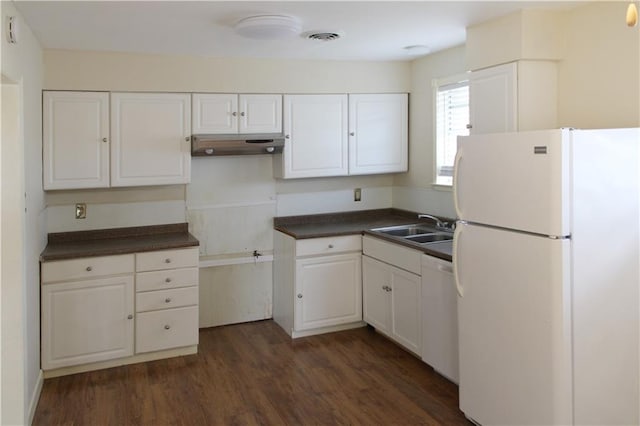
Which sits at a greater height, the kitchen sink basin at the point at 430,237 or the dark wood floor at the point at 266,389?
the kitchen sink basin at the point at 430,237

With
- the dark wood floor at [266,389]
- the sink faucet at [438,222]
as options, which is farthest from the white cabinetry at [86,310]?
the sink faucet at [438,222]

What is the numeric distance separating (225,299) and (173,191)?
3.37 feet

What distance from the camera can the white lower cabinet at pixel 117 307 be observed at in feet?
12.0

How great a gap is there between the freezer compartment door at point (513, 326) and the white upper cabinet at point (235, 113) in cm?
211

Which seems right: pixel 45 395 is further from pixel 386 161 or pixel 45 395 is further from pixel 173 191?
pixel 386 161

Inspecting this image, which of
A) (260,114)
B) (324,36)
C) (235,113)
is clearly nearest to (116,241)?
(235,113)

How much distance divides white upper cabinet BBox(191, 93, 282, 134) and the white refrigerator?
2.17 meters

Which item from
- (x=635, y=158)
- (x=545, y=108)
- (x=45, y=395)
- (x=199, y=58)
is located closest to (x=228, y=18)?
(x=199, y=58)

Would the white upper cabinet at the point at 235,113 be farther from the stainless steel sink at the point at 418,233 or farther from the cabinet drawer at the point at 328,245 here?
the stainless steel sink at the point at 418,233

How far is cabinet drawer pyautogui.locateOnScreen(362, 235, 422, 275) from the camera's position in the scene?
3730 millimetres

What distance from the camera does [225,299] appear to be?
15.5ft

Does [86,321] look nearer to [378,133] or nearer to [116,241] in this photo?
[116,241]

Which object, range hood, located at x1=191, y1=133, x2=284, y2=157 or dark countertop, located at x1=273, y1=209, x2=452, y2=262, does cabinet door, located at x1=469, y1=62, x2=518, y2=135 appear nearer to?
dark countertop, located at x1=273, y1=209, x2=452, y2=262

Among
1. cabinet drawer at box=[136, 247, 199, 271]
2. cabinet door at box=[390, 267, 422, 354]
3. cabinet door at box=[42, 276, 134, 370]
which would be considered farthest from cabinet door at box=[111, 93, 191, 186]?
cabinet door at box=[390, 267, 422, 354]
